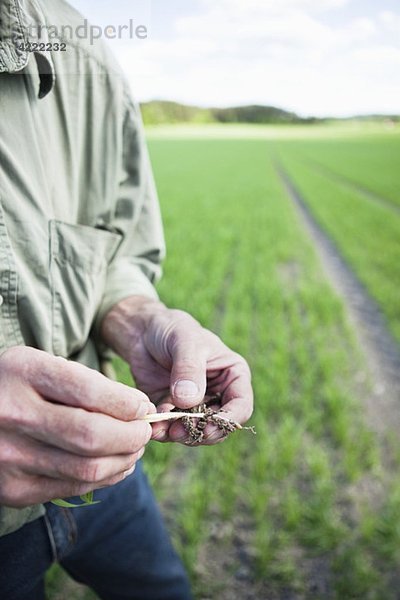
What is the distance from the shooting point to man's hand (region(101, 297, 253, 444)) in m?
1.02

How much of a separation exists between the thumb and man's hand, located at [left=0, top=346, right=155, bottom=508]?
0.24 meters

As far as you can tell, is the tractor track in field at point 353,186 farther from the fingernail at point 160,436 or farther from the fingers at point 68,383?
the fingers at point 68,383

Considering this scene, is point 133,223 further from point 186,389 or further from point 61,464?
point 61,464

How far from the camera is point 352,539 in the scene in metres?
2.45

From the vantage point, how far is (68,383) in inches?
27.7

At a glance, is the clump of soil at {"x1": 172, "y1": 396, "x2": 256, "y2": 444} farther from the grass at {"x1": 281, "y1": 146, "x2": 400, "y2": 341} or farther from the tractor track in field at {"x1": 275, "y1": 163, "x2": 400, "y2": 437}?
the grass at {"x1": 281, "y1": 146, "x2": 400, "y2": 341}

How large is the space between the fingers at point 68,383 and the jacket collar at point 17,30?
55 centimetres

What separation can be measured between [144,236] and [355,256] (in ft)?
23.6

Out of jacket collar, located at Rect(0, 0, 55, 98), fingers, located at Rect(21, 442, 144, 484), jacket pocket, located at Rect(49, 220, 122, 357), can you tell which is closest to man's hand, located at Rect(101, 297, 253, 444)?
jacket pocket, located at Rect(49, 220, 122, 357)

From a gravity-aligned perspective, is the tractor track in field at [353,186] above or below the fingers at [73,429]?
below

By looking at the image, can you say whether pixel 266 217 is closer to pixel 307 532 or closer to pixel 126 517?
pixel 307 532

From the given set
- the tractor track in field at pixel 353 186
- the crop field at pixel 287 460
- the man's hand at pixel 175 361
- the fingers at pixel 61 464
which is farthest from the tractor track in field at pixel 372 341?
the tractor track in field at pixel 353 186

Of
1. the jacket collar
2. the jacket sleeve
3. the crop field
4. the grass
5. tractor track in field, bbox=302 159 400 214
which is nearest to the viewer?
the jacket collar

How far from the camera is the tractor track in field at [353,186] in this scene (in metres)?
14.0
